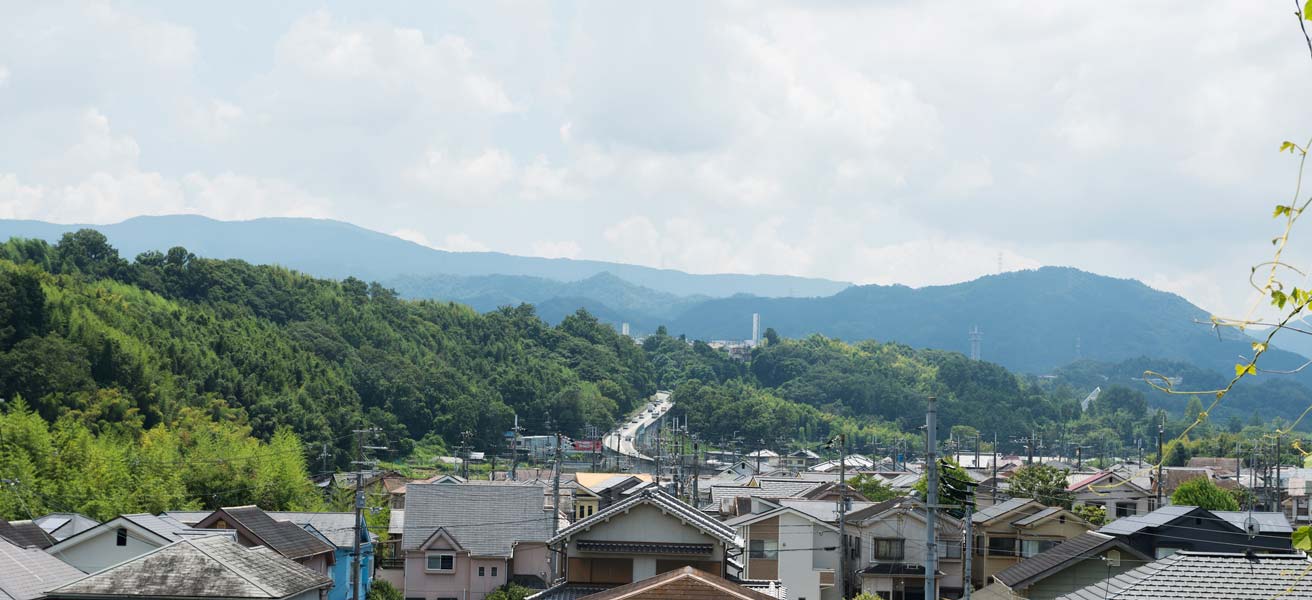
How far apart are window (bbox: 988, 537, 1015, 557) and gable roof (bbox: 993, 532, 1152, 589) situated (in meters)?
9.03

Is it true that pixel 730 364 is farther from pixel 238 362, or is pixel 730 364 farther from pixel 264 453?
pixel 264 453

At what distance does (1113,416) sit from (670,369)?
61.2m

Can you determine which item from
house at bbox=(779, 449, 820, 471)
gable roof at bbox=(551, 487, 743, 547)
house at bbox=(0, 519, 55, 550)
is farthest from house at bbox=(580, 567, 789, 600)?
house at bbox=(779, 449, 820, 471)

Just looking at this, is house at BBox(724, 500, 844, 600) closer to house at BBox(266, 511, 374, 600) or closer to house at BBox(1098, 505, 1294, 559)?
house at BBox(266, 511, 374, 600)

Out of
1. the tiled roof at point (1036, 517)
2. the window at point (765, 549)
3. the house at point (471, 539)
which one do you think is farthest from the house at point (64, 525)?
the tiled roof at point (1036, 517)

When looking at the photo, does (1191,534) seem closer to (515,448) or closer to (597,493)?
(597,493)

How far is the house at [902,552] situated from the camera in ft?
125

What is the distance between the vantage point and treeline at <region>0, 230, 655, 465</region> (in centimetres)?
6819

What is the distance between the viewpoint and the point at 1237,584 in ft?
51.0

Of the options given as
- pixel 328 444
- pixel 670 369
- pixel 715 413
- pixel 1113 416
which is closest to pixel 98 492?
pixel 328 444

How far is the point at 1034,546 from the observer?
1490 inches

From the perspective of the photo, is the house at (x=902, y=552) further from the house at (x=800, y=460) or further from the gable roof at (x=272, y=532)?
the house at (x=800, y=460)

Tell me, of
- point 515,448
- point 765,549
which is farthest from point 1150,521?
point 515,448

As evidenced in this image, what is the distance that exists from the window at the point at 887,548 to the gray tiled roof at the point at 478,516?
35.3 ft
